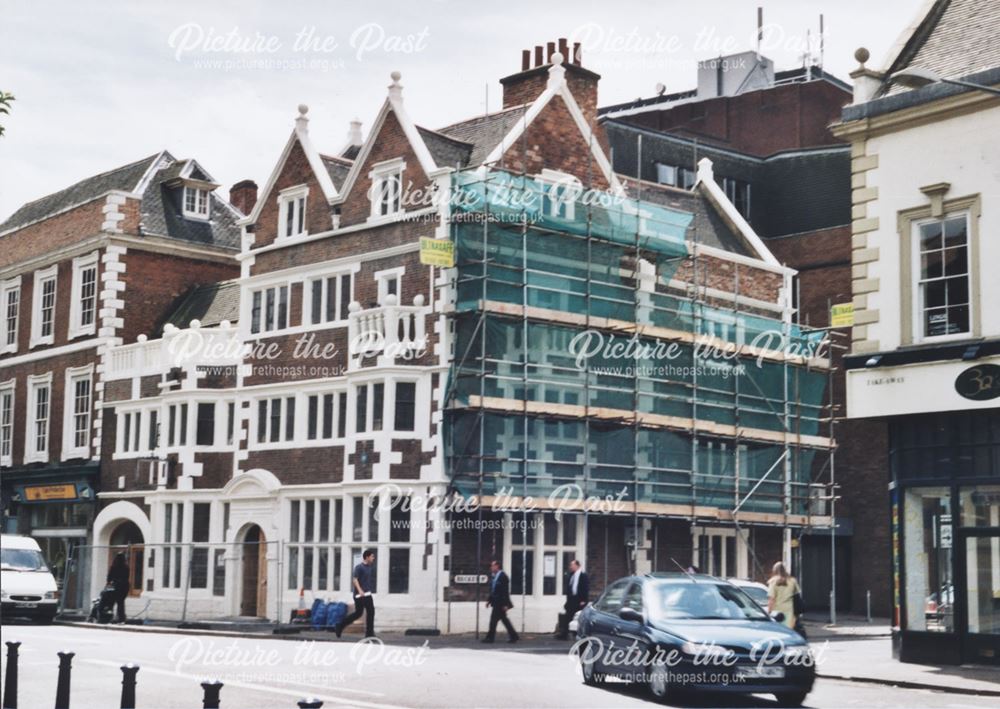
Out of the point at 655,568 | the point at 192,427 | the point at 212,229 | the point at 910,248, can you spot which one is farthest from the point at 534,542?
the point at 212,229

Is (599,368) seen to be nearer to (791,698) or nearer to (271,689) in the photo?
(271,689)

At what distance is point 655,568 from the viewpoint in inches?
1452

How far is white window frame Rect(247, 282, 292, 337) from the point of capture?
124 feet

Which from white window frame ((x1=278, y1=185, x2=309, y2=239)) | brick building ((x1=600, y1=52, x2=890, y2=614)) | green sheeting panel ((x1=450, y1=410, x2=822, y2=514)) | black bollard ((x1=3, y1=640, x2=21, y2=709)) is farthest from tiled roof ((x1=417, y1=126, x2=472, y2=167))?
black bollard ((x1=3, y1=640, x2=21, y2=709))

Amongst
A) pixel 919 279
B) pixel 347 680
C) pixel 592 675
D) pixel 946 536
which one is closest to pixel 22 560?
pixel 347 680

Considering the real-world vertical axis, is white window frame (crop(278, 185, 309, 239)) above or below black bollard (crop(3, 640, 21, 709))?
above

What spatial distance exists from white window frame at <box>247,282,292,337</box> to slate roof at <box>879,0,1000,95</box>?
61.0 ft

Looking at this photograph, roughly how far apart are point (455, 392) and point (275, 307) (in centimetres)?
797

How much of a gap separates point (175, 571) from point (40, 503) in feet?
30.9

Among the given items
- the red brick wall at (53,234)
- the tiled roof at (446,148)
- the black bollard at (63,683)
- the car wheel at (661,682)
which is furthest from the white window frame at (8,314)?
the black bollard at (63,683)

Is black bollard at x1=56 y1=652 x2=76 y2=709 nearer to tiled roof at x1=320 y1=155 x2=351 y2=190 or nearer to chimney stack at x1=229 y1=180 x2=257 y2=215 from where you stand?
tiled roof at x1=320 y1=155 x2=351 y2=190

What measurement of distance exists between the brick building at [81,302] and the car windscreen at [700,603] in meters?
30.0

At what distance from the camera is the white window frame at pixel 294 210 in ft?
125

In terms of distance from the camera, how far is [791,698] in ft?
52.1
